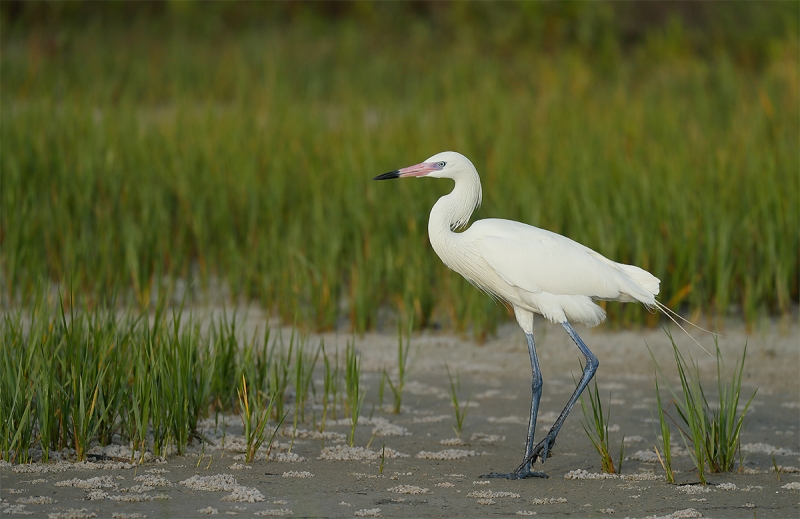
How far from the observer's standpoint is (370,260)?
6102 millimetres

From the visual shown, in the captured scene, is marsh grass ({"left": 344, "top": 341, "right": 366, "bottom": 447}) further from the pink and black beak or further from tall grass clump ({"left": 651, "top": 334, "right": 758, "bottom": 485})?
tall grass clump ({"left": 651, "top": 334, "right": 758, "bottom": 485})

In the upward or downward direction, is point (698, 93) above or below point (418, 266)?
above

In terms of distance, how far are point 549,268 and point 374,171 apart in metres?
3.74

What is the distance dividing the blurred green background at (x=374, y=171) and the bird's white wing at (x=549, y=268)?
1774 millimetres

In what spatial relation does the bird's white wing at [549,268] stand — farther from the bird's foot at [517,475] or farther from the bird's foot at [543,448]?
the bird's foot at [517,475]

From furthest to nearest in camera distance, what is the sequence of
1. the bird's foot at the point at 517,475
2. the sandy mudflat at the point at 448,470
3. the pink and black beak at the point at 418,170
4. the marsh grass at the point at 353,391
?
1. the pink and black beak at the point at 418,170
2. the marsh grass at the point at 353,391
3. the bird's foot at the point at 517,475
4. the sandy mudflat at the point at 448,470

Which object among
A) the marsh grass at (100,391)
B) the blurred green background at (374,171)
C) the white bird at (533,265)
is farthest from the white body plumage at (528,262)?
the blurred green background at (374,171)

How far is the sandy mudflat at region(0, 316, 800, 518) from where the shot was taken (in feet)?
10.4

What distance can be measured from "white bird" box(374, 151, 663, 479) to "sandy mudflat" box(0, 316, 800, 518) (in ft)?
1.19

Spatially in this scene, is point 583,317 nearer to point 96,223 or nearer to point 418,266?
point 418,266

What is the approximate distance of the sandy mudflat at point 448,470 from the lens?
316 centimetres

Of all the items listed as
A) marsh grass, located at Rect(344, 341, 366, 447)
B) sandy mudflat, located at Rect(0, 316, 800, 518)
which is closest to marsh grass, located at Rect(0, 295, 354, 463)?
sandy mudflat, located at Rect(0, 316, 800, 518)

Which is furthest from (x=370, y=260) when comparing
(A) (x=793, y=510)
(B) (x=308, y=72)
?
(B) (x=308, y=72)

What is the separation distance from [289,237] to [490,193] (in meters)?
1.60
